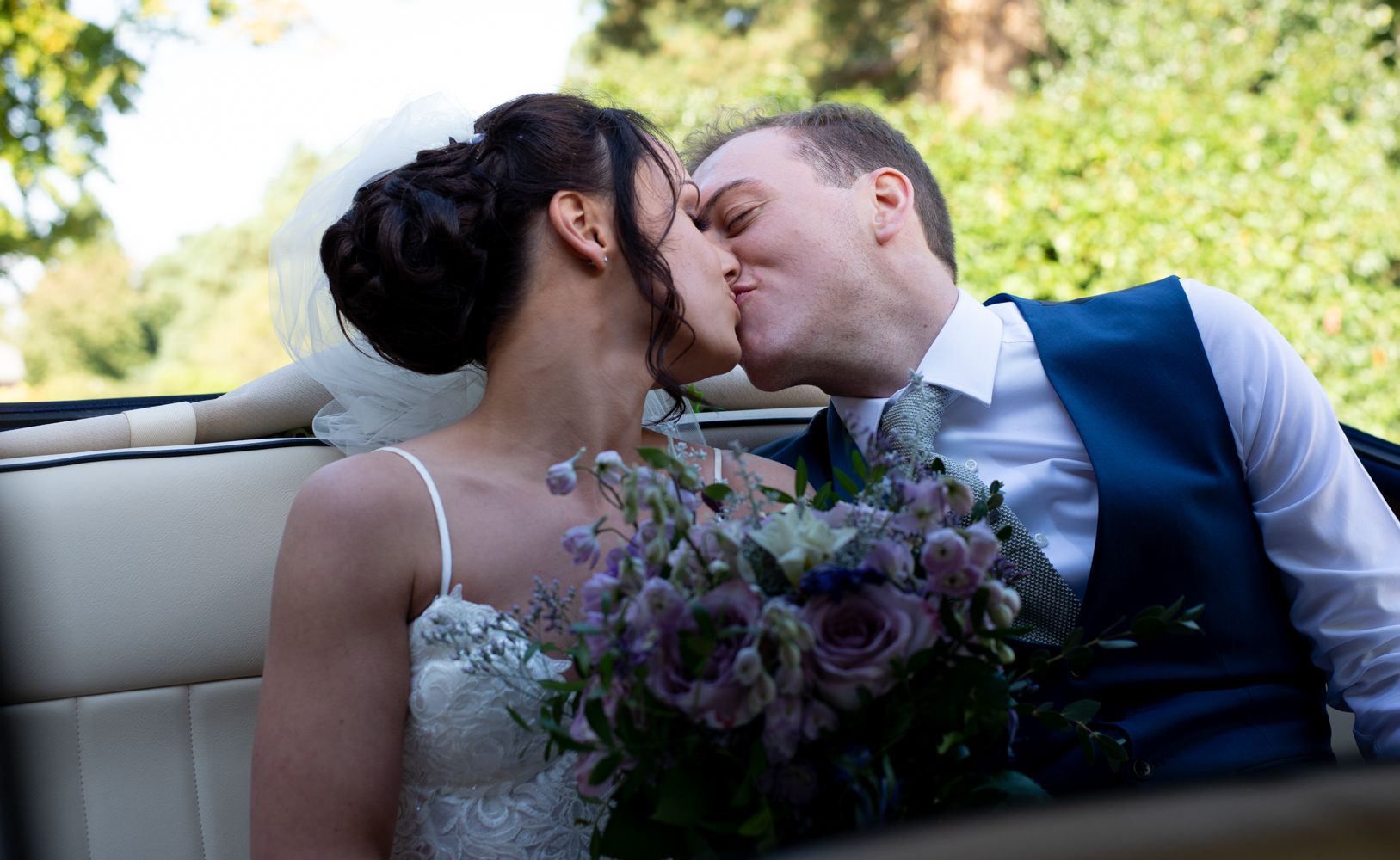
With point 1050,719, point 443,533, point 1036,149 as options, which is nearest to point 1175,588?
point 1050,719

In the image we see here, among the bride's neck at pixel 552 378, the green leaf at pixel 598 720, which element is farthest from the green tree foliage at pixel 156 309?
the green leaf at pixel 598 720

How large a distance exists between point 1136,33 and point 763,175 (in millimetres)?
9660

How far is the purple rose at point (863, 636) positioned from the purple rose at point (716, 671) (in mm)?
70

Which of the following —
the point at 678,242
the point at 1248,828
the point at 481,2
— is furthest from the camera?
the point at 481,2

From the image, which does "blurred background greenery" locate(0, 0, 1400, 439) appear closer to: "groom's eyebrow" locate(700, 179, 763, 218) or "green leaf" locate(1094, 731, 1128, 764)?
"groom's eyebrow" locate(700, 179, 763, 218)

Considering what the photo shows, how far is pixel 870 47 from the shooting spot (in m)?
15.3

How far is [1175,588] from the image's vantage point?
177 centimetres

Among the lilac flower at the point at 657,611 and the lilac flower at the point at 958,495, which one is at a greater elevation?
the lilac flower at the point at 958,495

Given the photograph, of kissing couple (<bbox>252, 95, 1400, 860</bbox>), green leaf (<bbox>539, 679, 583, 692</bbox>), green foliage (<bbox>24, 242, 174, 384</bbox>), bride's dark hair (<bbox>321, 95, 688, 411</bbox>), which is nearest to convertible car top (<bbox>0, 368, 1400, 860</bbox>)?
kissing couple (<bbox>252, 95, 1400, 860</bbox>)

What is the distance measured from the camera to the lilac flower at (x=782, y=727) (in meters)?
0.96

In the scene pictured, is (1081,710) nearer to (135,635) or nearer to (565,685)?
(565,685)

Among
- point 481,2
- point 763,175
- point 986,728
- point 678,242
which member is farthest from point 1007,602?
point 481,2

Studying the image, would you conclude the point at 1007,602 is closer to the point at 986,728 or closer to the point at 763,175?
the point at 986,728

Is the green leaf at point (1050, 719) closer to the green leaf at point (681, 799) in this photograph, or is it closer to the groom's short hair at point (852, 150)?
the green leaf at point (681, 799)
